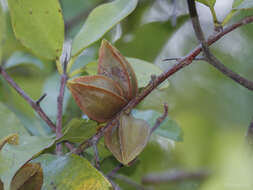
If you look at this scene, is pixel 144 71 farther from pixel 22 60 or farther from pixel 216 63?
pixel 22 60

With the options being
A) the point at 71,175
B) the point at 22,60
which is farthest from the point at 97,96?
the point at 22,60

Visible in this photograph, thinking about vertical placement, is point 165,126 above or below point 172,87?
above

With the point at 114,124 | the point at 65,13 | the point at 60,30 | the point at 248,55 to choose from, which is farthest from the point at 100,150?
Result: the point at 65,13

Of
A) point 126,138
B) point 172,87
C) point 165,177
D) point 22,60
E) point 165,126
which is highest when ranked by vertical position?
point 126,138

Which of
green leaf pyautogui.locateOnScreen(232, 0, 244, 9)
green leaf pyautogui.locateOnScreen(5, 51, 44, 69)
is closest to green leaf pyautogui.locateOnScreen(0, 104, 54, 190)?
green leaf pyautogui.locateOnScreen(232, 0, 244, 9)

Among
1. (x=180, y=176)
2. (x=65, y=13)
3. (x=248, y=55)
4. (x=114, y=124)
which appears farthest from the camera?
(x=65, y=13)

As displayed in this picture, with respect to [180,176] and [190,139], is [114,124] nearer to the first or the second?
[190,139]
